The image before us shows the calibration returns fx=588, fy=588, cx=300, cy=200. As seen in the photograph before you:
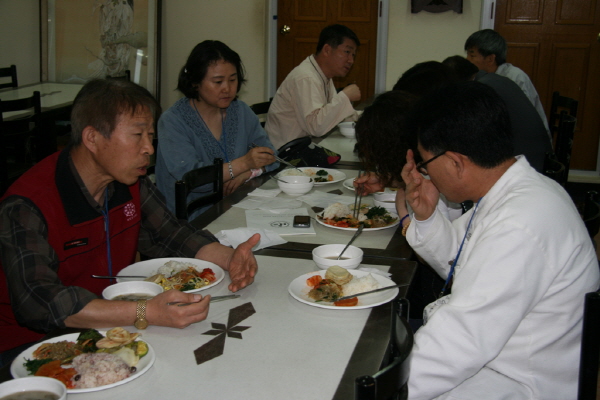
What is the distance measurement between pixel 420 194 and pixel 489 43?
3.11m

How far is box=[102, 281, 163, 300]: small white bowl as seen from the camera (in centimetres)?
149

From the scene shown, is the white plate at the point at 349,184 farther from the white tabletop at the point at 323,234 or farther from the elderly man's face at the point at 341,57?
the elderly man's face at the point at 341,57

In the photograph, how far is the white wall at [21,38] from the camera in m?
5.00

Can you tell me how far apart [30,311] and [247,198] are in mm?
1220

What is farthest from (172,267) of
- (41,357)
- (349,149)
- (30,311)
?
(349,149)

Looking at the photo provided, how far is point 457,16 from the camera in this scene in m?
5.41

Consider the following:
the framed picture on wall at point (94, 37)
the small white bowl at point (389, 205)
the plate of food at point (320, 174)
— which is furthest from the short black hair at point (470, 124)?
the framed picture on wall at point (94, 37)

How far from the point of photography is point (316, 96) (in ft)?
12.3

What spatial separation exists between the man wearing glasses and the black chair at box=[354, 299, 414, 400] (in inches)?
3.7

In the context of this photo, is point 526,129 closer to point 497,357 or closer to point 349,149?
point 349,149

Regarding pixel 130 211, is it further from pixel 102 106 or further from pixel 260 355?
pixel 260 355

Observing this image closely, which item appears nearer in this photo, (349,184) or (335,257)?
(335,257)

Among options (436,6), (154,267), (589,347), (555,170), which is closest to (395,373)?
(589,347)

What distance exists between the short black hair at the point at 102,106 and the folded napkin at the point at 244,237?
0.53 m
